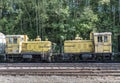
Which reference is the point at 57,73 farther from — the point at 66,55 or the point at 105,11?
the point at 105,11

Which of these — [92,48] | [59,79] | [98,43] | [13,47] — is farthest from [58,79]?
[13,47]

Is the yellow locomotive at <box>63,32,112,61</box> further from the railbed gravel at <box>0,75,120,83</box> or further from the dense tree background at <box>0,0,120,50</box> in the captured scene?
the railbed gravel at <box>0,75,120,83</box>

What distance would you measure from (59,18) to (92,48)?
7.28 metres

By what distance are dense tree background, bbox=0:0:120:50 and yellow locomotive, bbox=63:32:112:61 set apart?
186 inches

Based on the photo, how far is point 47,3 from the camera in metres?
37.9

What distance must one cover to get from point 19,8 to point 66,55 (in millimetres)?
10699

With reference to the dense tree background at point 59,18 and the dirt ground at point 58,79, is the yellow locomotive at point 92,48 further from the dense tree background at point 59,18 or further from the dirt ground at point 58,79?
the dirt ground at point 58,79

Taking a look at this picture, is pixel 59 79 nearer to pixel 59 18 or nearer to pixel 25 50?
pixel 25 50

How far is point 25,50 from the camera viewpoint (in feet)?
103

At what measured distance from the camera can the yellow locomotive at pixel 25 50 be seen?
3067cm

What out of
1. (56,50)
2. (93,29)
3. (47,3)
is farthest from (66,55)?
(47,3)

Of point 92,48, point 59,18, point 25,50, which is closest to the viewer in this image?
→ point 92,48

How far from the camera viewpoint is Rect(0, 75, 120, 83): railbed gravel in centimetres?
1627

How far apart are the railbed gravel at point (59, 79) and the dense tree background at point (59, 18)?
1819 cm
